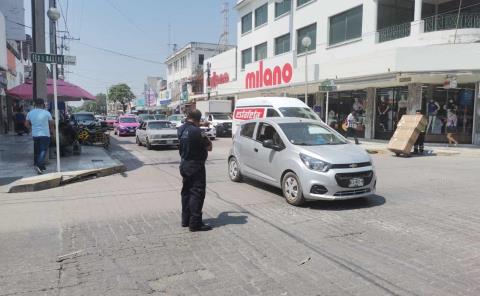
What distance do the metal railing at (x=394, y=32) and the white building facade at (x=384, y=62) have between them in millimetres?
51

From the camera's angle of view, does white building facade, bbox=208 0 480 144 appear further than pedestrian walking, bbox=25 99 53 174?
Yes

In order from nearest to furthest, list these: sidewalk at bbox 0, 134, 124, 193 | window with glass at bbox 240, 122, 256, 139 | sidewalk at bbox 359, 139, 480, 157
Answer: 1. sidewalk at bbox 0, 134, 124, 193
2. window with glass at bbox 240, 122, 256, 139
3. sidewalk at bbox 359, 139, 480, 157

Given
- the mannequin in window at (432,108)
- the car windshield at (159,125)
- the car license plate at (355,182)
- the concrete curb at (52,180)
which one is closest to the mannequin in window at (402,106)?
the mannequin in window at (432,108)

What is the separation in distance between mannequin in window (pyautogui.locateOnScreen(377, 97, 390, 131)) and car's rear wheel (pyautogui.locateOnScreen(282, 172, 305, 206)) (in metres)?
16.4

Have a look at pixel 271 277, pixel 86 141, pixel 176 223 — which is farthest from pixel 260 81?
pixel 271 277

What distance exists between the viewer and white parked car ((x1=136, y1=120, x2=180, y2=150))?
18781mm

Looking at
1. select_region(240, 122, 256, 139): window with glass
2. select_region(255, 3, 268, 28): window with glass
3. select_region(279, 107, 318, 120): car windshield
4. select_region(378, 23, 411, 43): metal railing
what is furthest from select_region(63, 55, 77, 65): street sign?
select_region(255, 3, 268, 28): window with glass

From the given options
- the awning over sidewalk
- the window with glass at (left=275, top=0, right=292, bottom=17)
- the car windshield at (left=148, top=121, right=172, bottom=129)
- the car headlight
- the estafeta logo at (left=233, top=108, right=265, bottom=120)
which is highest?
the window with glass at (left=275, top=0, right=292, bottom=17)

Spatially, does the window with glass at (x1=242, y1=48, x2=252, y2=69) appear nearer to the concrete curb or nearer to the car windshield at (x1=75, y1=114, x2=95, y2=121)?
the car windshield at (x1=75, y1=114, x2=95, y2=121)

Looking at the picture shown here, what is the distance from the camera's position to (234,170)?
1036 cm

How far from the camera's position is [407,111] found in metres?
20.8

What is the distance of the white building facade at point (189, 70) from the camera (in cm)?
5883

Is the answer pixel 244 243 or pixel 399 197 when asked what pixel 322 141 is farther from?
pixel 244 243

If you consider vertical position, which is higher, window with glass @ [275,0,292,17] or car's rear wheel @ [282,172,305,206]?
window with glass @ [275,0,292,17]
